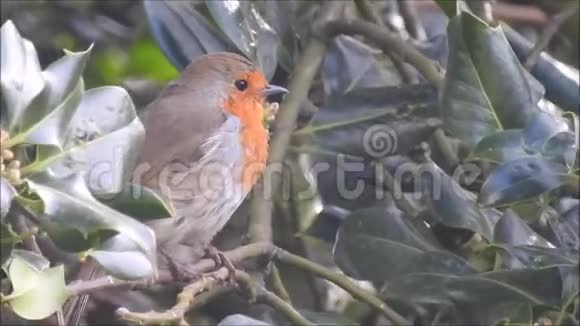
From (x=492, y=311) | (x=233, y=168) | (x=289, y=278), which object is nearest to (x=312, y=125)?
(x=233, y=168)

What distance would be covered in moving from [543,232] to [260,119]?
2.97 feet

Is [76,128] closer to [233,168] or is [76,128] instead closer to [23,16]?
[233,168]

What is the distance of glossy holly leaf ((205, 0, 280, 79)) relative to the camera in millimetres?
A: 2838

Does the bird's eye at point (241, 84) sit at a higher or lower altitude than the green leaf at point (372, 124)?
lower

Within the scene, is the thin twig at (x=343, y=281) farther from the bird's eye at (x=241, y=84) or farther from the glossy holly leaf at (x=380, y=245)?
the bird's eye at (x=241, y=84)

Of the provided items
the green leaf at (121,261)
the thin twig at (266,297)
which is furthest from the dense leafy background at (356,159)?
the thin twig at (266,297)

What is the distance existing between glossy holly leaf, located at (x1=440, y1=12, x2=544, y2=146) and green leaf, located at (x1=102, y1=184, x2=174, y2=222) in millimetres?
810

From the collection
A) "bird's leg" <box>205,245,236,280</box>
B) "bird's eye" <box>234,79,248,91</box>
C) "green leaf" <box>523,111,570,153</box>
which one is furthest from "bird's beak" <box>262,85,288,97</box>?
"green leaf" <box>523,111,570,153</box>

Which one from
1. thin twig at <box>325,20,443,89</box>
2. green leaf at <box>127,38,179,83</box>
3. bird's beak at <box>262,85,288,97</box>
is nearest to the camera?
thin twig at <box>325,20,443,89</box>

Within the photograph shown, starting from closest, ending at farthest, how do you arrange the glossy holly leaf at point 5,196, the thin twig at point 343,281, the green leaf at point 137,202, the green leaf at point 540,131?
1. the glossy holly leaf at point 5,196
2. the green leaf at point 137,202
3. the green leaf at point 540,131
4. the thin twig at point 343,281

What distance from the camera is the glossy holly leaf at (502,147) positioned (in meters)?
2.18

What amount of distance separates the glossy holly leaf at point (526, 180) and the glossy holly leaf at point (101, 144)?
2.38ft

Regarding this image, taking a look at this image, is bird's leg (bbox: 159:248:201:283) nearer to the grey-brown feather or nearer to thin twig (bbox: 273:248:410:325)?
thin twig (bbox: 273:248:410:325)

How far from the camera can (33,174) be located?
164 cm
